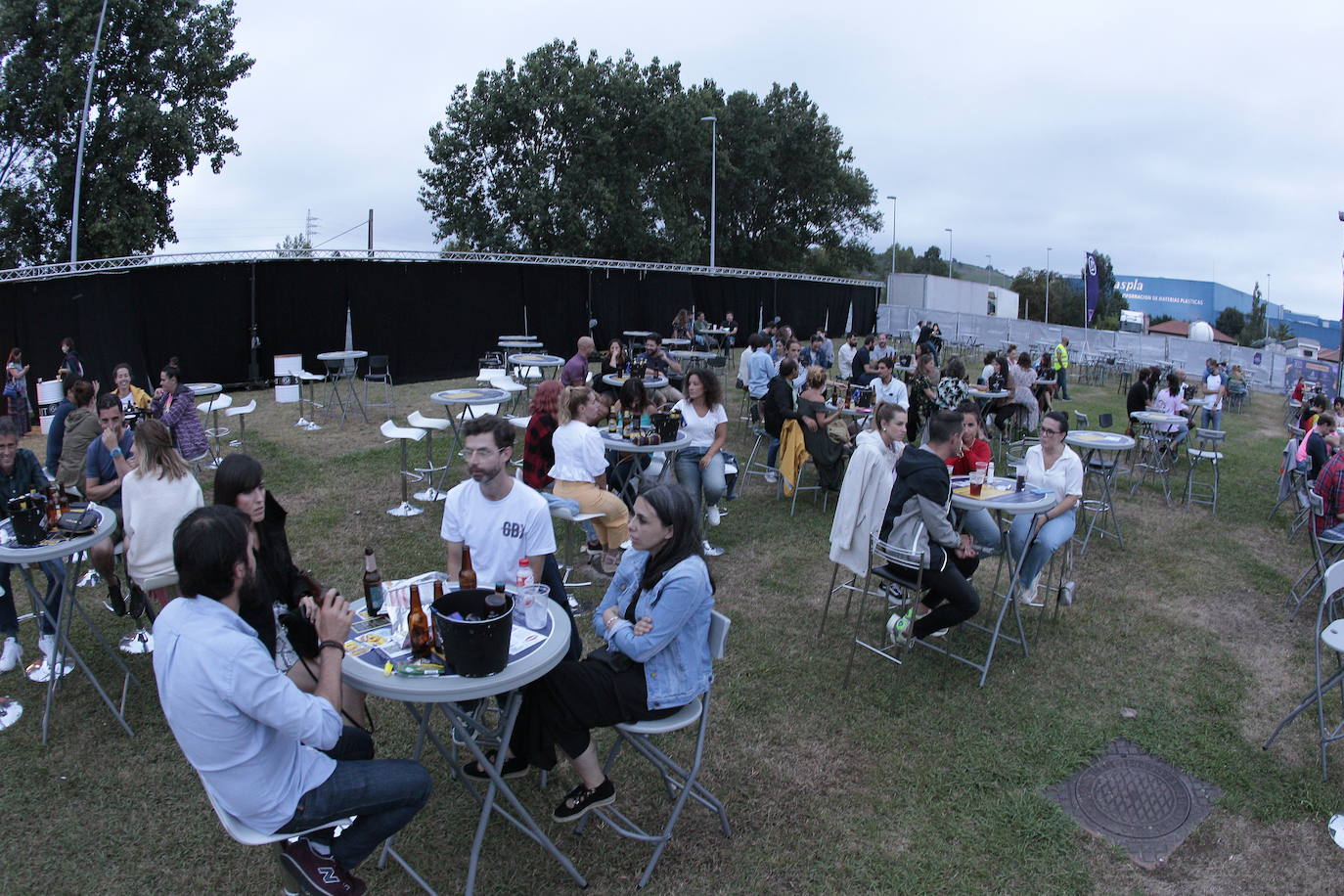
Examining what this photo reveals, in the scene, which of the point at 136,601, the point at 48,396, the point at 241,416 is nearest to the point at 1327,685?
the point at 136,601

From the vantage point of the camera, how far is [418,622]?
8.71 ft

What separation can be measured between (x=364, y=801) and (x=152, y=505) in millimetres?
2371

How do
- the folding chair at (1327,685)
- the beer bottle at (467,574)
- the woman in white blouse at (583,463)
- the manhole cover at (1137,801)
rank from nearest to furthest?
1. the beer bottle at (467,574)
2. the manhole cover at (1137,801)
3. the folding chair at (1327,685)
4. the woman in white blouse at (583,463)

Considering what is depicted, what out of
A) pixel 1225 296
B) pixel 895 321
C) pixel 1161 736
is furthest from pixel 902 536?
pixel 1225 296

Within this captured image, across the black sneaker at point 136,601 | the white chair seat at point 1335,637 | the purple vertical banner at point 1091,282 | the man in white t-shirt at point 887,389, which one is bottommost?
the black sneaker at point 136,601

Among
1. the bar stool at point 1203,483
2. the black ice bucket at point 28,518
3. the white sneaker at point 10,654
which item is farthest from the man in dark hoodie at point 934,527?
the bar stool at point 1203,483

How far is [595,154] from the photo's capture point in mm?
28000

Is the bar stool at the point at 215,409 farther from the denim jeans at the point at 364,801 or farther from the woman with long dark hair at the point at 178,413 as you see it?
the denim jeans at the point at 364,801

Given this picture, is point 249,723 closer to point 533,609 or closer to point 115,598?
point 533,609

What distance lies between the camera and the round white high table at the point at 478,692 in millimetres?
2465

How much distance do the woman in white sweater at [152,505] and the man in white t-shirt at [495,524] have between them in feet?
4.91

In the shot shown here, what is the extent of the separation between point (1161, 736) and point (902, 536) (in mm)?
1566

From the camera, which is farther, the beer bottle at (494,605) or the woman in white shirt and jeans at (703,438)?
the woman in white shirt and jeans at (703,438)

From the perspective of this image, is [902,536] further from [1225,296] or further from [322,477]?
[1225,296]
